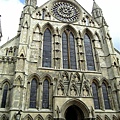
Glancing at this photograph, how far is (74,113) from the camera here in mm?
15602

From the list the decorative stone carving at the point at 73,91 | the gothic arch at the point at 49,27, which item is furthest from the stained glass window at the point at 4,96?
the gothic arch at the point at 49,27

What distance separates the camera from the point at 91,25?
69.4 feet

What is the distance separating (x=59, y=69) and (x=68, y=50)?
10.6ft

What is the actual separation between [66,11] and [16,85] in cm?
1359

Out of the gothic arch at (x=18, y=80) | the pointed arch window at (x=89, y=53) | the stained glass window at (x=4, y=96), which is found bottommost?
the stained glass window at (x=4, y=96)

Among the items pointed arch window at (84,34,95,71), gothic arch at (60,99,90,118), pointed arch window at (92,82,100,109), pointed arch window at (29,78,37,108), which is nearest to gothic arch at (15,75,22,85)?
pointed arch window at (29,78,37,108)

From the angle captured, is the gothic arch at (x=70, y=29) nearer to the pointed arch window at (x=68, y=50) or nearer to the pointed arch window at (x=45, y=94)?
the pointed arch window at (x=68, y=50)

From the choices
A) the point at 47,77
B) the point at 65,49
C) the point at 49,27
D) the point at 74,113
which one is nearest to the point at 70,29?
the point at 49,27

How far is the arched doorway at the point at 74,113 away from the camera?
1475 centimetres

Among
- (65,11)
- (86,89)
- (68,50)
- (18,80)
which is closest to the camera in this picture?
(18,80)

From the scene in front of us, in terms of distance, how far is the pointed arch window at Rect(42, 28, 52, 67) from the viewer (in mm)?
17031

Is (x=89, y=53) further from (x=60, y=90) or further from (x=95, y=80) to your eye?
(x=60, y=90)

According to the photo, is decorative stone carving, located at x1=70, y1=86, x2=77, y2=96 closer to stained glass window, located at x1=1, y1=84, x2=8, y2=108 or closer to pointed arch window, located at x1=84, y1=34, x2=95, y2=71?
pointed arch window, located at x1=84, y1=34, x2=95, y2=71

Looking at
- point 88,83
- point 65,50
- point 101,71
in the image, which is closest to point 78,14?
point 65,50
